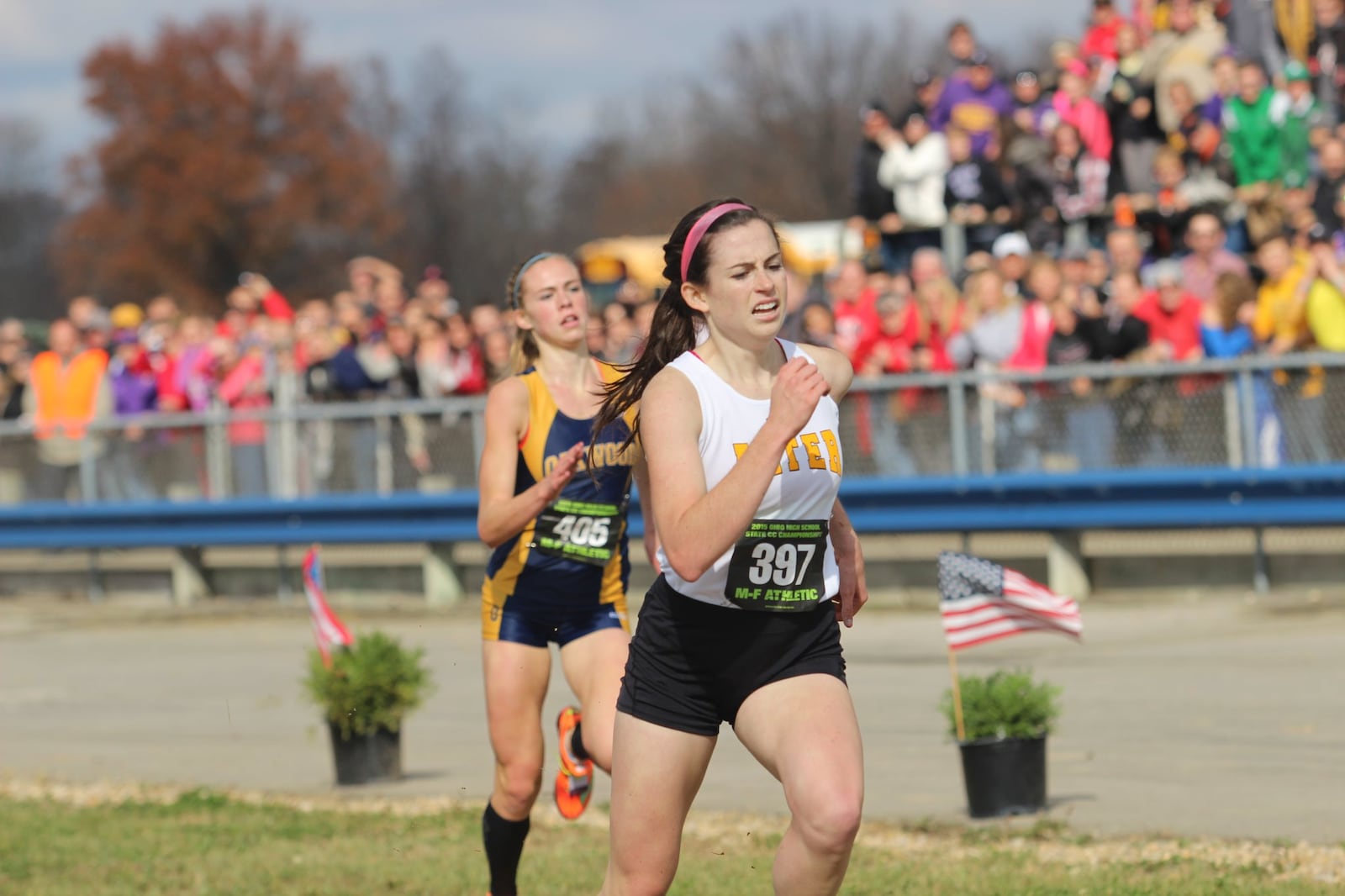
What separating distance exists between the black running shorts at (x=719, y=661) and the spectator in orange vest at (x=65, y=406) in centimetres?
1506

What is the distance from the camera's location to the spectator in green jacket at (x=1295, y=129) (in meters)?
15.2

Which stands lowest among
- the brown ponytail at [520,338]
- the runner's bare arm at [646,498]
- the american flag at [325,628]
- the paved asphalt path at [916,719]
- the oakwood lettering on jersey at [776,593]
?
the paved asphalt path at [916,719]

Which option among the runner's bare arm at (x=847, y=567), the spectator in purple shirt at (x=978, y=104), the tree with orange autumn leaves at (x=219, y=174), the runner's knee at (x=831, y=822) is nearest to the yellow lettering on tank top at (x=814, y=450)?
the runner's bare arm at (x=847, y=567)

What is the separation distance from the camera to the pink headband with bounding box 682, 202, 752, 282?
5.03 metres

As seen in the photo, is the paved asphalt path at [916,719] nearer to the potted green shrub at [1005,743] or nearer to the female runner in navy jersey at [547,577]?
the potted green shrub at [1005,743]

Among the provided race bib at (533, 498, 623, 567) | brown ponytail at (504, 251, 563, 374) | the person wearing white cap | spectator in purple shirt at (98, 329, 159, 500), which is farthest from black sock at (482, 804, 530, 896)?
spectator in purple shirt at (98, 329, 159, 500)

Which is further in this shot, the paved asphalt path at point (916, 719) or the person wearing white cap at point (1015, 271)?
the person wearing white cap at point (1015, 271)

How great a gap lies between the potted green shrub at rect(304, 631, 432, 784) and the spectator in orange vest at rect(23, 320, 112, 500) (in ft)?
33.7

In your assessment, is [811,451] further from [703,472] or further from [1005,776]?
[1005,776]

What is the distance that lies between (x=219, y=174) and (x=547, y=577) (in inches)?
2609

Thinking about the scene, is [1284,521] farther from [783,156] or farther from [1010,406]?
[783,156]

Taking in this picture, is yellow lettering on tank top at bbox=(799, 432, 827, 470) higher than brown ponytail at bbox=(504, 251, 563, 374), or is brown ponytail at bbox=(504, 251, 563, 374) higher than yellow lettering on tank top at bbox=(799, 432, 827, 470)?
brown ponytail at bbox=(504, 251, 563, 374)

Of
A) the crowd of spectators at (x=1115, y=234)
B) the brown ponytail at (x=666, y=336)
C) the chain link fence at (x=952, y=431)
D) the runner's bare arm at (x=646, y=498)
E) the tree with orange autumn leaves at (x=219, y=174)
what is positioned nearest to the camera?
the brown ponytail at (x=666, y=336)

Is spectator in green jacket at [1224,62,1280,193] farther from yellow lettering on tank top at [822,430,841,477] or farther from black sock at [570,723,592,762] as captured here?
yellow lettering on tank top at [822,430,841,477]
